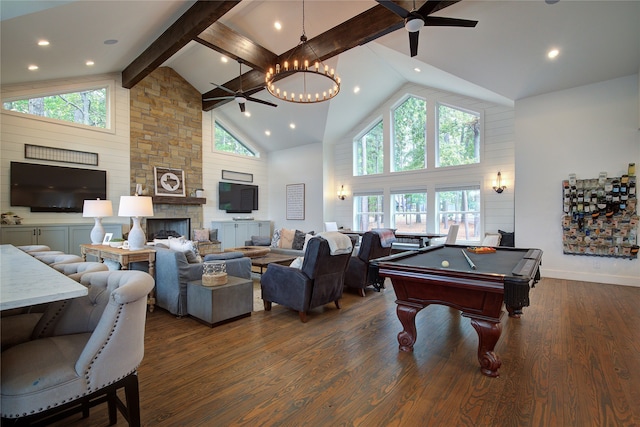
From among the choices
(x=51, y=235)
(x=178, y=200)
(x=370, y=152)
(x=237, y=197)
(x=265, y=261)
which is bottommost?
(x=265, y=261)

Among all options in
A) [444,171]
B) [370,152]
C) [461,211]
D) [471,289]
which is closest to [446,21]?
[471,289]

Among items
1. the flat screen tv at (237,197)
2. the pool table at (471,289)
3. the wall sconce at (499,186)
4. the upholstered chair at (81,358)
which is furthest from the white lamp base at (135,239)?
the wall sconce at (499,186)

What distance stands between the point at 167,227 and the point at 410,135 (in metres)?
7.08

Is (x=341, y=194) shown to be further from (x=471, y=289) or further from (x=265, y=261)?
(x=471, y=289)

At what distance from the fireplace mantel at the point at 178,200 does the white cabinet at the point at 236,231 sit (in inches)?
30.2

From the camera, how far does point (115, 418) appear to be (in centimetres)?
185

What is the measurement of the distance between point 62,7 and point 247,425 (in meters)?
5.12

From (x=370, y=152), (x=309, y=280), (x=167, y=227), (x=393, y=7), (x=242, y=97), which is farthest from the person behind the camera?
(x=370, y=152)

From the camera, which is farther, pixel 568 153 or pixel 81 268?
pixel 568 153

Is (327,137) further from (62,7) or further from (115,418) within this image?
(115,418)

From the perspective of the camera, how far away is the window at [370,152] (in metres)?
9.02

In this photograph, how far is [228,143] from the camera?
980 cm

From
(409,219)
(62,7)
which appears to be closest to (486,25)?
(409,219)

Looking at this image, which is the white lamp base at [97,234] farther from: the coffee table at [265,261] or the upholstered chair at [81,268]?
the upholstered chair at [81,268]
